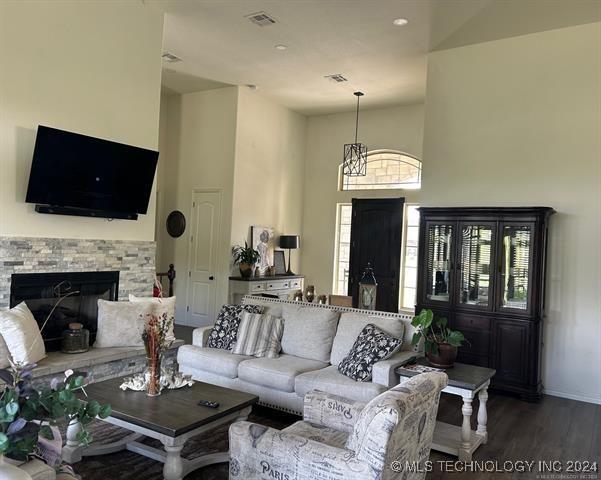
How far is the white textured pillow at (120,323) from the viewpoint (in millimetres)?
4520

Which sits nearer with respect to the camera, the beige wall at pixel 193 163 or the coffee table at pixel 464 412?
the coffee table at pixel 464 412

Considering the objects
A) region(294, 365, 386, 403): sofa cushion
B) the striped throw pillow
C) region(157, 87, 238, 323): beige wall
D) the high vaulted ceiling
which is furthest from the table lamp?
region(294, 365, 386, 403): sofa cushion

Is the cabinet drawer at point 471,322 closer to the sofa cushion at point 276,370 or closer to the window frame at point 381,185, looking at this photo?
the sofa cushion at point 276,370

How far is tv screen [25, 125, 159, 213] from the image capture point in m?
4.14

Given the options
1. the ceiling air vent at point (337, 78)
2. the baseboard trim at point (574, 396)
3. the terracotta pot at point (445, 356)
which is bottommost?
the baseboard trim at point (574, 396)

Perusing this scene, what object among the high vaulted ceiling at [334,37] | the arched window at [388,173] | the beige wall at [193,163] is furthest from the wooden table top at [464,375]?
the arched window at [388,173]

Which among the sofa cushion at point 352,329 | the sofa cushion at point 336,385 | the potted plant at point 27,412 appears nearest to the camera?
the potted plant at point 27,412

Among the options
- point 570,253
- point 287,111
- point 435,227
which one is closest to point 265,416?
point 435,227

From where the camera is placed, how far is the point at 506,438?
3766mm

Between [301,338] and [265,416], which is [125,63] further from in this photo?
[265,416]

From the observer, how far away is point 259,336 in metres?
4.32

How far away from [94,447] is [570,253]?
4.79 m

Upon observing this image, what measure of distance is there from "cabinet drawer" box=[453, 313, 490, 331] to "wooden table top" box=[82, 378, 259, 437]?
114 inches

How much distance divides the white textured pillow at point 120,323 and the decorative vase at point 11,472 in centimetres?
331
